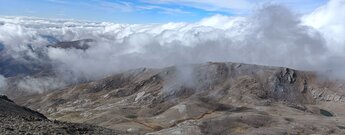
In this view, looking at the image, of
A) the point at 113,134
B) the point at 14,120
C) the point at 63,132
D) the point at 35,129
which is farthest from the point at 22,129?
the point at 113,134

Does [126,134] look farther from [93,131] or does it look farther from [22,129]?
[22,129]

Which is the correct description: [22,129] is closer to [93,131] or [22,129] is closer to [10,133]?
[10,133]

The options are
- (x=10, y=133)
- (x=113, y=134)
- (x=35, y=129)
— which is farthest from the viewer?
(x=113, y=134)

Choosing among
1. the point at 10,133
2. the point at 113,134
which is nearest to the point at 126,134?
the point at 113,134

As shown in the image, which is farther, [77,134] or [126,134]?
[126,134]

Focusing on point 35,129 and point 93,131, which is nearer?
point 35,129

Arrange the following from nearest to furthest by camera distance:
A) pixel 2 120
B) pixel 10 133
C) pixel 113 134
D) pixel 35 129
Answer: pixel 10 133
pixel 35 129
pixel 2 120
pixel 113 134

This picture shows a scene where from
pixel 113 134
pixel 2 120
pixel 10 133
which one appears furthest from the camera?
pixel 113 134

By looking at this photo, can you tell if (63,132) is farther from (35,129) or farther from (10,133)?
(10,133)
